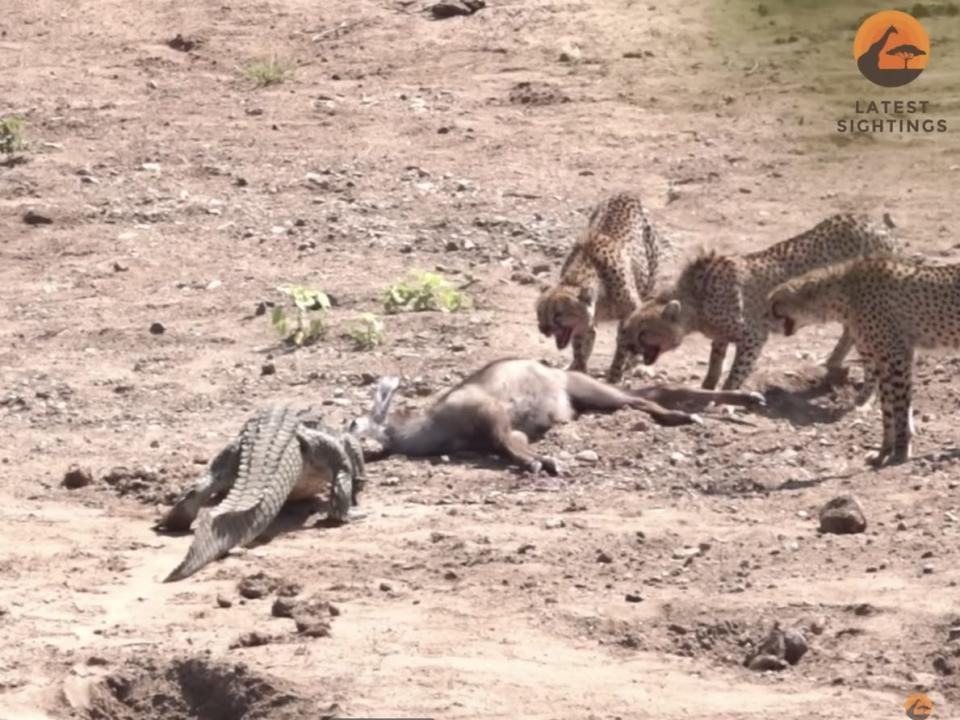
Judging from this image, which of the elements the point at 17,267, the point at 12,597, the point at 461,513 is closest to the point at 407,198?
the point at 17,267

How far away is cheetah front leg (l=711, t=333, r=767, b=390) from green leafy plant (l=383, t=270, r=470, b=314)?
5.74ft

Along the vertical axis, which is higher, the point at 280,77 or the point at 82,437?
the point at 280,77

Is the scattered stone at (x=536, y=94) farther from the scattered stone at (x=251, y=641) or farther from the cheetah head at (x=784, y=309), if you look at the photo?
the scattered stone at (x=251, y=641)

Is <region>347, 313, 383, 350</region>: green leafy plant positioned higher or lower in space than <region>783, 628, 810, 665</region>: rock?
higher

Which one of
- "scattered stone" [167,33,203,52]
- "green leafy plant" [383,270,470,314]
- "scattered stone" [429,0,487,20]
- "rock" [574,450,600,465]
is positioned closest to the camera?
"rock" [574,450,600,465]

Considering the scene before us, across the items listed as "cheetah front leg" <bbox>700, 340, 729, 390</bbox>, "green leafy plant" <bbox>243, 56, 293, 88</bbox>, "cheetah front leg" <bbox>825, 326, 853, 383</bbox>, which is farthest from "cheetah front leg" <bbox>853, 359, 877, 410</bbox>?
"green leafy plant" <bbox>243, 56, 293, 88</bbox>

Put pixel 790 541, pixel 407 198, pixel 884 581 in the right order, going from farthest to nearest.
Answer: pixel 407 198 → pixel 790 541 → pixel 884 581

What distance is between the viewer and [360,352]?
12.3m

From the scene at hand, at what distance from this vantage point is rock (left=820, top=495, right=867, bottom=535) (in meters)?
9.27

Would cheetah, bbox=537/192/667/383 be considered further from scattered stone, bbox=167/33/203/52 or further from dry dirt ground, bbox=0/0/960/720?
scattered stone, bbox=167/33/203/52

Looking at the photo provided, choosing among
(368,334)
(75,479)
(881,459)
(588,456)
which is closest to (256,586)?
(75,479)

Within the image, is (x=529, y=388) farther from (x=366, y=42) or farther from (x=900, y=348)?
(x=366, y=42)

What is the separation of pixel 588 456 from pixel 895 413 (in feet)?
4.83

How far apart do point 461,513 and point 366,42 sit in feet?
33.0
